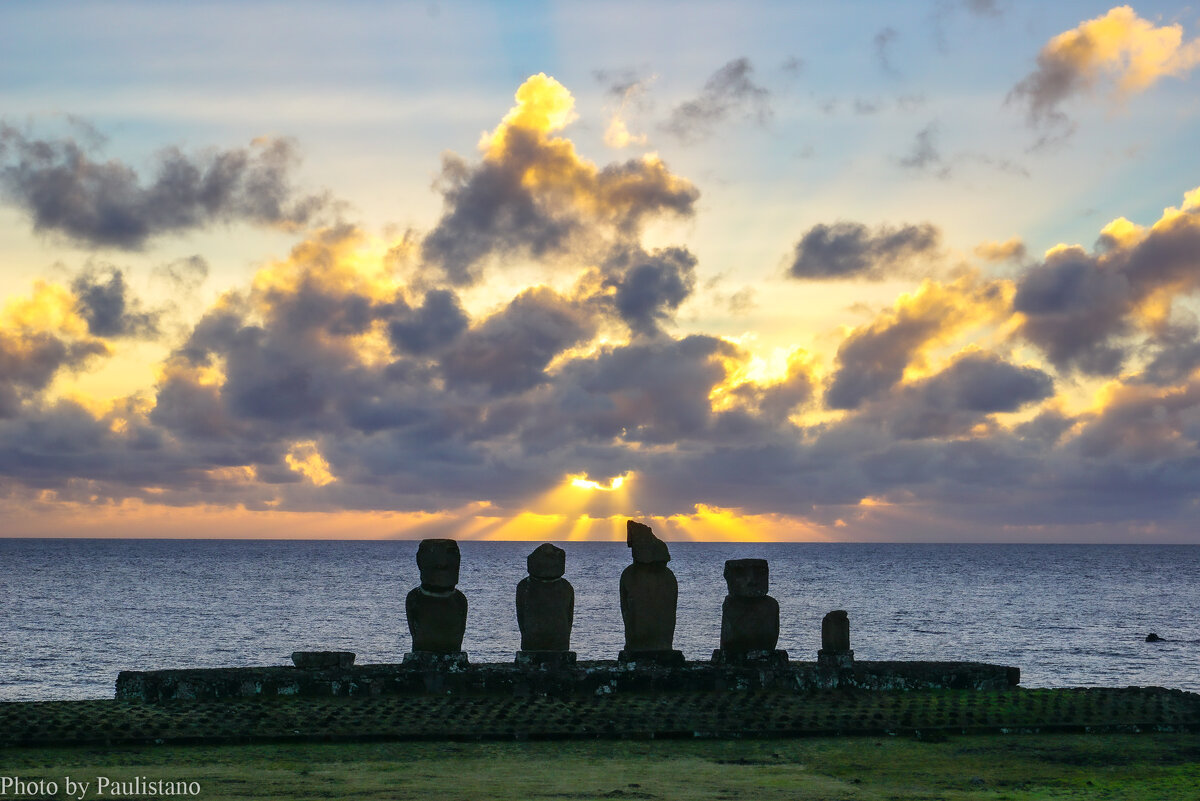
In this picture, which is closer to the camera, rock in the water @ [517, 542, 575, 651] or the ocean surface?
rock in the water @ [517, 542, 575, 651]

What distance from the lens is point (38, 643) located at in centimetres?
5825

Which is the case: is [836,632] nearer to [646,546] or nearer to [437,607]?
[646,546]

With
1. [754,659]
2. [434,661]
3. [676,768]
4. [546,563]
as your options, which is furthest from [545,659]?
[676,768]

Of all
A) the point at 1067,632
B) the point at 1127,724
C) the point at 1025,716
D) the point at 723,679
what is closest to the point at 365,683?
the point at 723,679

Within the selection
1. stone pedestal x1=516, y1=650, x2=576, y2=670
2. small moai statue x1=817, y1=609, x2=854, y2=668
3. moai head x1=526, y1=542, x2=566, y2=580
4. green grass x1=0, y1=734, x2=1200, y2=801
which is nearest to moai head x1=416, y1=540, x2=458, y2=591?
moai head x1=526, y1=542, x2=566, y2=580

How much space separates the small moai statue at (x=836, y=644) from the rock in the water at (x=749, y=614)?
2.71 feet

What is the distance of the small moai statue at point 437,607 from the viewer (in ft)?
62.8

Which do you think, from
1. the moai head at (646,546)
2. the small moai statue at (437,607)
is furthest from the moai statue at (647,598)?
the small moai statue at (437,607)

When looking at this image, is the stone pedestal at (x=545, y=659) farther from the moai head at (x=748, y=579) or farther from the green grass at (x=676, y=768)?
the green grass at (x=676, y=768)

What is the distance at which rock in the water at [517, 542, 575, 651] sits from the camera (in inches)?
773

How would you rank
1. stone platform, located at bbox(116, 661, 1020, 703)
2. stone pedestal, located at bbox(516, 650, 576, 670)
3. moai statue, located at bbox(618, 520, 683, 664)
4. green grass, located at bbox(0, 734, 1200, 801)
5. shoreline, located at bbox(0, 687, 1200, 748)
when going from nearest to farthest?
1. green grass, located at bbox(0, 734, 1200, 801)
2. shoreline, located at bbox(0, 687, 1200, 748)
3. stone platform, located at bbox(116, 661, 1020, 703)
4. stone pedestal, located at bbox(516, 650, 576, 670)
5. moai statue, located at bbox(618, 520, 683, 664)

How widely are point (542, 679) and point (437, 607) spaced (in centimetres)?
213

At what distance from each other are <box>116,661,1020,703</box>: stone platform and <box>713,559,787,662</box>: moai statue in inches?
12.0

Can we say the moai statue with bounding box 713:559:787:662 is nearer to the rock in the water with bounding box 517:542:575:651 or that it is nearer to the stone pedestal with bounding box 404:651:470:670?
the rock in the water with bounding box 517:542:575:651
